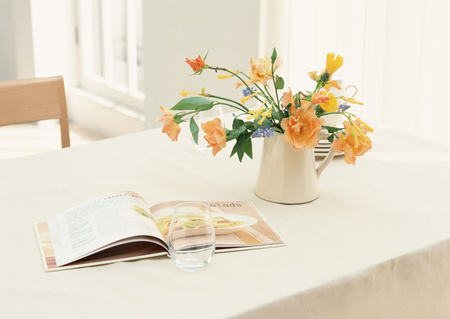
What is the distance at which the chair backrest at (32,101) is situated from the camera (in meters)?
1.59

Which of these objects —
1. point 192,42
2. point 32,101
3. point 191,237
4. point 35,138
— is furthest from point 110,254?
point 35,138

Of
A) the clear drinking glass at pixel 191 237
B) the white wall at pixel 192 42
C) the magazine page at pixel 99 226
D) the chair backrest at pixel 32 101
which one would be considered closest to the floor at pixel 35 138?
the white wall at pixel 192 42

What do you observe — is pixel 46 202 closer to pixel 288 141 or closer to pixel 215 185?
pixel 215 185

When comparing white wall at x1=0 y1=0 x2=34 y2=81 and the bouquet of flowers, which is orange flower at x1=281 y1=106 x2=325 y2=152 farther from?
white wall at x1=0 y1=0 x2=34 y2=81

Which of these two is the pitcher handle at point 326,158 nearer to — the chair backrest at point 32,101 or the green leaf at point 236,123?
the green leaf at point 236,123

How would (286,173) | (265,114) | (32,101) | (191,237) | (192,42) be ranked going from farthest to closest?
(192,42) < (32,101) < (286,173) < (265,114) < (191,237)

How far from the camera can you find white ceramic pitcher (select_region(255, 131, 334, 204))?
3.54 feet

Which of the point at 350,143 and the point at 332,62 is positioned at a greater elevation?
the point at 332,62

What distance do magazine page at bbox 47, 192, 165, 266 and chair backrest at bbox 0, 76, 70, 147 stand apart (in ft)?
2.26

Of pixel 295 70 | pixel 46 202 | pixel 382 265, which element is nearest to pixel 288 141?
pixel 382 265

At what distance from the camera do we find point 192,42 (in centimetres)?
286

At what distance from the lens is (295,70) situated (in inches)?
96.0

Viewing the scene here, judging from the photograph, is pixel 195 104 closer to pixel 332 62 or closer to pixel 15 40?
pixel 332 62

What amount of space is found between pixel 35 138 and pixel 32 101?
84.3 inches
